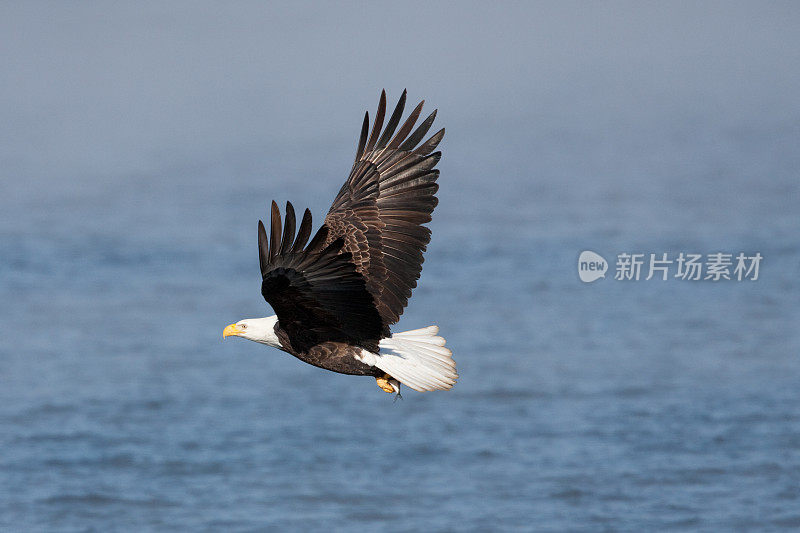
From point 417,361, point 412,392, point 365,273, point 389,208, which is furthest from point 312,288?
point 412,392

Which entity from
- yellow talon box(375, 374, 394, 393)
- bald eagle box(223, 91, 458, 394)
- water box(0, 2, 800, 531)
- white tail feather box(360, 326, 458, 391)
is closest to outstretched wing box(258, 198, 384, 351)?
bald eagle box(223, 91, 458, 394)

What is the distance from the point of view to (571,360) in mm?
20094

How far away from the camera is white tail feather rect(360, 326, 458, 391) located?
24.9 feet

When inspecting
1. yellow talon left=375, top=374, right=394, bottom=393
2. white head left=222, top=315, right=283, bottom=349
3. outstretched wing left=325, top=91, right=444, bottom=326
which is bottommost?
yellow talon left=375, top=374, right=394, bottom=393

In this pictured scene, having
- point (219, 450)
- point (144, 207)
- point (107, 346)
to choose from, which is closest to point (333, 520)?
point (219, 450)

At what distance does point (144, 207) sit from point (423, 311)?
7.00m

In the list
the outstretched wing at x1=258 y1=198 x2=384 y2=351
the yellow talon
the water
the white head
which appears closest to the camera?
the outstretched wing at x1=258 y1=198 x2=384 y2=351

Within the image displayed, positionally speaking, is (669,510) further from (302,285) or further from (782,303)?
(302,285)

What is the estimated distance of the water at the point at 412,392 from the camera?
17.2 metres

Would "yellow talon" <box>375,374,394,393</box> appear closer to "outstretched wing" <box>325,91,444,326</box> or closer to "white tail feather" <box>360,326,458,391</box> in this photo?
"white tail feather" <box>360,326,458,391</box>

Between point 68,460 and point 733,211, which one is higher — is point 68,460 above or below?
below

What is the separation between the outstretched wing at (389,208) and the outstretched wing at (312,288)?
0.47 meters

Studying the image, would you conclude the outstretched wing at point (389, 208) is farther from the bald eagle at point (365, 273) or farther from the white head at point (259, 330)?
the white head at point (259, 330)

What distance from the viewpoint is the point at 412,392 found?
66.2 ft
